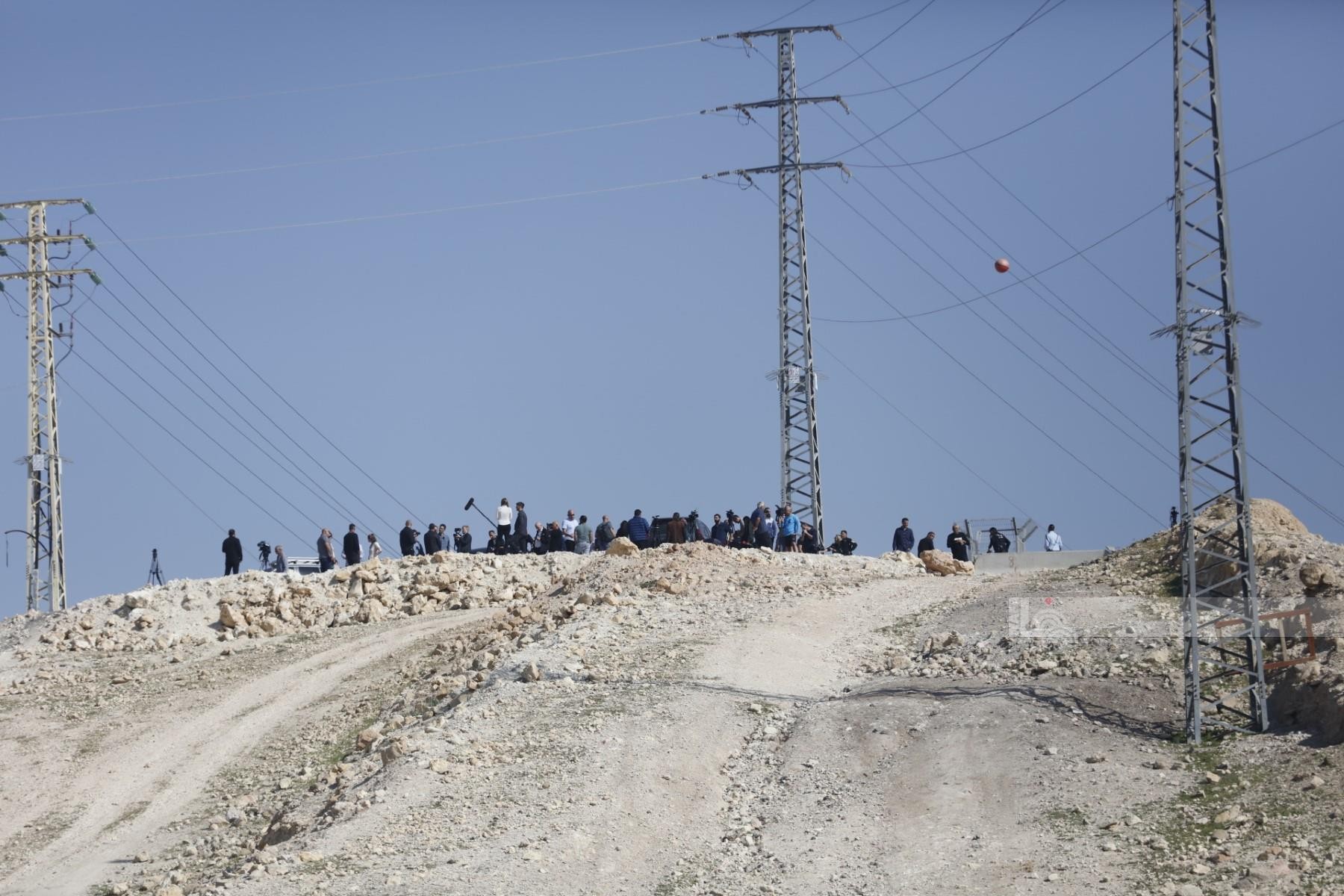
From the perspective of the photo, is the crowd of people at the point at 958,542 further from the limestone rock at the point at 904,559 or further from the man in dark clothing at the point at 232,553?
the man in dark clothing at the point at 232,553

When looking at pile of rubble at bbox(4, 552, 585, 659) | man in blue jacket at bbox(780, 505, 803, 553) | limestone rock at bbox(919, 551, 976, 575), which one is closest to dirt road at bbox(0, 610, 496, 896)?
pile of rubble at bbox(4, 552, 585, 659)

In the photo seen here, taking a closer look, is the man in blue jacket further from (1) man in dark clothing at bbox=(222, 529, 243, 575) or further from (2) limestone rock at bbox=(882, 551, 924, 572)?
(1) man in dark clothing at bbox=(222, 529, 243, 575)

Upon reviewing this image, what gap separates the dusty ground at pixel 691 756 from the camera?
17234 millimetres

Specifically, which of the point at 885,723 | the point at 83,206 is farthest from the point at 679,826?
the point at 83,206

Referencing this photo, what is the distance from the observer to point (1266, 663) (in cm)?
2009

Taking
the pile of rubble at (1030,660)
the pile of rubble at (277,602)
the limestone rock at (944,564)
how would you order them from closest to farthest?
the pile of rubble at (1030,660) → the pile of rubble at (277,602) → the limestone rock at (944,564)

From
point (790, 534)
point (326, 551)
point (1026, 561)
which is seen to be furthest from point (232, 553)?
point (1026, 561)

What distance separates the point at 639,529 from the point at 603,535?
92.1 inches

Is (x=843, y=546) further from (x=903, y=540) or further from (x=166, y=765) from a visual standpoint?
(x=166, y=765)

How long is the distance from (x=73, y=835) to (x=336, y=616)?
1198cm

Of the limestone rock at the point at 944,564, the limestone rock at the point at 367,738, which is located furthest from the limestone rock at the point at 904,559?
the limestone rock at the point at 367,738

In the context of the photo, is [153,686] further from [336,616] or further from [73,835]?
[73,835]

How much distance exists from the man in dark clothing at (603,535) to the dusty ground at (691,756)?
6.60 m

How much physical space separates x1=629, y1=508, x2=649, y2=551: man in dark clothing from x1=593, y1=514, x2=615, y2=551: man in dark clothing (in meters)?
2.01
